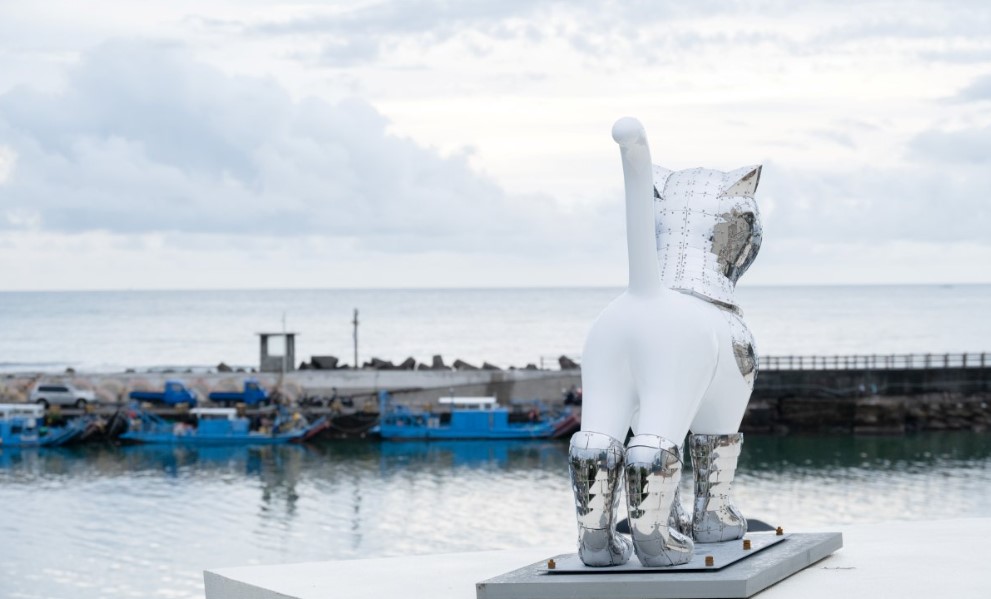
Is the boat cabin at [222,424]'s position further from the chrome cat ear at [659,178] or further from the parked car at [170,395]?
the chrome cat ear at [659,178]

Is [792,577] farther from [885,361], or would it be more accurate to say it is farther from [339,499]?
[885,361]

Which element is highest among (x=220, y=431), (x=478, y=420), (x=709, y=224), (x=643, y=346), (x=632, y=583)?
(x=709, y=224)

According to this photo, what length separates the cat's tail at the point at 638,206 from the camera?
10055mm

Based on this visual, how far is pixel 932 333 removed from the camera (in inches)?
5453

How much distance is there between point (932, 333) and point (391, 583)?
133 m

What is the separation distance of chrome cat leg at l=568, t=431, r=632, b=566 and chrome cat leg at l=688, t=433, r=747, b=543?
4.35ft

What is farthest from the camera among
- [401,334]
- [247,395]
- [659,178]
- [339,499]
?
[401,334]

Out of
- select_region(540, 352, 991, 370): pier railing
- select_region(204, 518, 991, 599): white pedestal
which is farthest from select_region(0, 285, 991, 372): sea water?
select_region(204, 518, 991, 599): white pedestal

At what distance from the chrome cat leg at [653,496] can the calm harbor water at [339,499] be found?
15.0m

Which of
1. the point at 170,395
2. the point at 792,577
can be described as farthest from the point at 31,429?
the point at 792,577

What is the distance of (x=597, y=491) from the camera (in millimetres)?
10102

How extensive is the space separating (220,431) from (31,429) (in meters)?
5.84

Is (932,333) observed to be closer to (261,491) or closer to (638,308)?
(261,491)

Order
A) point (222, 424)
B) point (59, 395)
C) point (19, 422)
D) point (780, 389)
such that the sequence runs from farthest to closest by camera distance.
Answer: point (59, 395) → point (780, 389) → point (19, 422) → point (222, 424)
